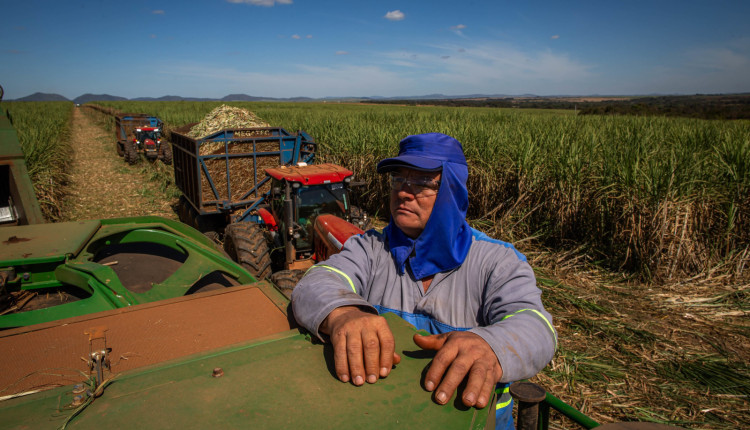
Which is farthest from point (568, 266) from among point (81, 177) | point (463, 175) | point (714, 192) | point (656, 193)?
point (81, 177)

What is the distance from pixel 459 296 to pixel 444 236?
24 centimetres

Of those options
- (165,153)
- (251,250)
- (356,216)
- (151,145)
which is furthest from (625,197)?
(151,145)

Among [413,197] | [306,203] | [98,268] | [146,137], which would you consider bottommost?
[306,203]

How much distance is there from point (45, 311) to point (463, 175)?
201cm

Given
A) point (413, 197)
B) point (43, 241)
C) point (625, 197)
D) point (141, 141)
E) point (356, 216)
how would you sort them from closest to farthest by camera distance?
point (413, 197), point (43, 241), point (356, 216), point (625, 197), point (141, 141)

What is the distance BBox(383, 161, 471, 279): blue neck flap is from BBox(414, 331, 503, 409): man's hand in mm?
484

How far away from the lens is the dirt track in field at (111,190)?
33.2 feet

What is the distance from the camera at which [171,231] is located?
3055 mm

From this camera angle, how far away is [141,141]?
1720 centimetres

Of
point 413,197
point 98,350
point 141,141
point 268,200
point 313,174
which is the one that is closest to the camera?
point 98,350

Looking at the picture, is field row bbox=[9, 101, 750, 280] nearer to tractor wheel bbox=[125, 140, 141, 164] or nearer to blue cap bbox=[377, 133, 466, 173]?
blue cap bbox=[377, 133, 466, 173]

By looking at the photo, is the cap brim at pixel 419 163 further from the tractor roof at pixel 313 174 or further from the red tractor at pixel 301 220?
the tractor roof at pixel 313 174

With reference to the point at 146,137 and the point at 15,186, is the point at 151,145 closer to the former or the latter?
the point at 146,137

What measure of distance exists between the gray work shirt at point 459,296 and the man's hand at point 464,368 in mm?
50
